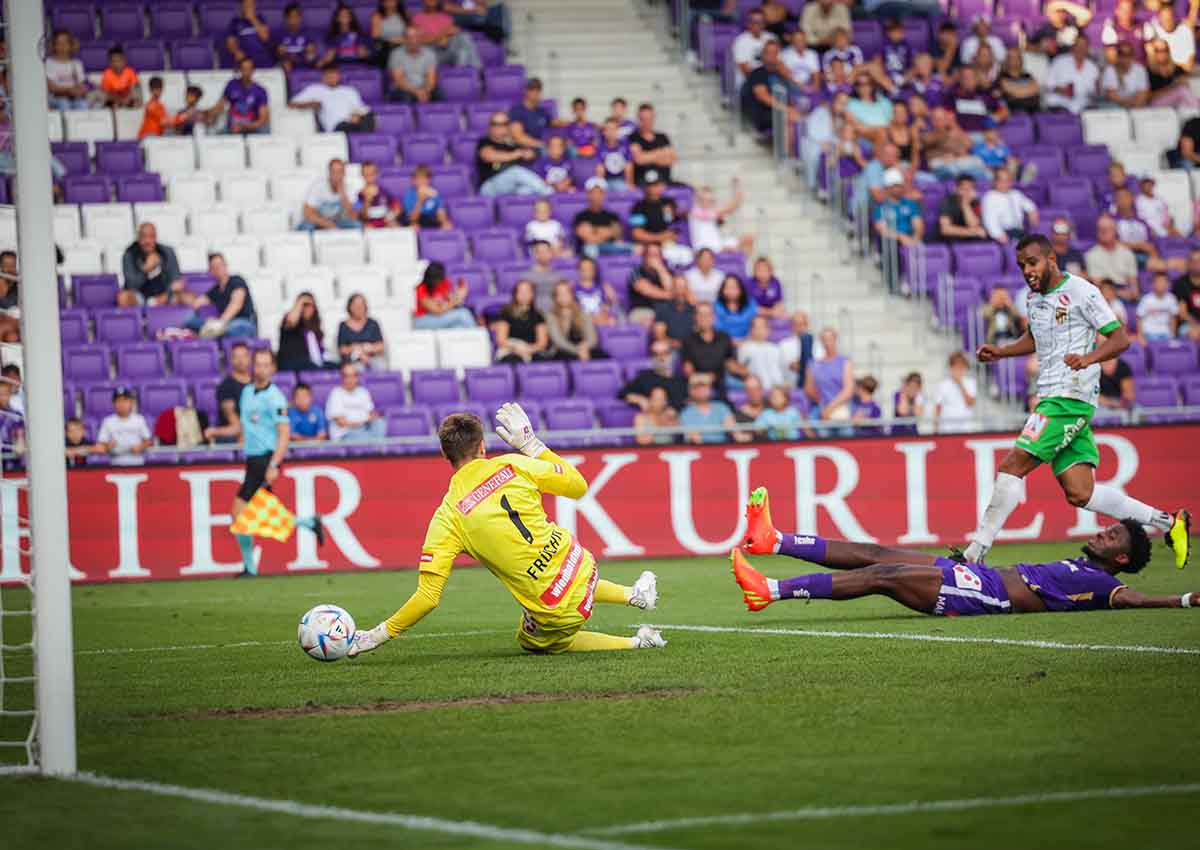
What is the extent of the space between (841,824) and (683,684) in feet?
11.0

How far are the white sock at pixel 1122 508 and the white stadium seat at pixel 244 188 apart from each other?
13.4 metres

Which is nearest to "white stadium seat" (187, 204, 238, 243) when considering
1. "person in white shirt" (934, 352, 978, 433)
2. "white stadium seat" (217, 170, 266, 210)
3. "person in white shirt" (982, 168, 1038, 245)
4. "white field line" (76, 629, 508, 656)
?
"white stadium seat" (217, 170, 266, 210)

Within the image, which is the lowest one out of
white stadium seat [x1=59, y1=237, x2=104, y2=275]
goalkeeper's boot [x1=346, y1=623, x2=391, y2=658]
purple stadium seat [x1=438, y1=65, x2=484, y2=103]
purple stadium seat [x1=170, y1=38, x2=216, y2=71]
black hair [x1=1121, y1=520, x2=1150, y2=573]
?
goalkeeper's boot [x1=346, y1=623, x2=391, y2=658]

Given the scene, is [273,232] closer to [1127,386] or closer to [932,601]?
[1127,386]

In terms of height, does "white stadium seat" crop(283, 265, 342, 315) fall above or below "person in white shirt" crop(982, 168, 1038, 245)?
below

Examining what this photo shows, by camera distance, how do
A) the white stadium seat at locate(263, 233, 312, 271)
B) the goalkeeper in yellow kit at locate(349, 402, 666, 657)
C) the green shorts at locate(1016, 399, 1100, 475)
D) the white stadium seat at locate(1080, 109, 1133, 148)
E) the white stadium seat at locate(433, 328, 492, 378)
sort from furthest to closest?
the white stadium seat at locate(1080, 109, 1133, 148) → the white stadium seat at locate(263, 233, 312, 271) → the white stadium seat at locate(433, 328, 492, 378) → the green shorts at locate(1016, 399, 1100, 475) → the goalkeeper in yellow kit at locate(349, 402, 666, 657)

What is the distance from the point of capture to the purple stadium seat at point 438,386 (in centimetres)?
2112

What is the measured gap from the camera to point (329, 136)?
79.8 feet

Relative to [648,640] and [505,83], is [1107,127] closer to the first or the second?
[505,83]

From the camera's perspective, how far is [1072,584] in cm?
1180

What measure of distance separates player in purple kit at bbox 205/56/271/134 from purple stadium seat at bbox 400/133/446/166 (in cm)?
187

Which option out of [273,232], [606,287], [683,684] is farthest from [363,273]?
[683,684]

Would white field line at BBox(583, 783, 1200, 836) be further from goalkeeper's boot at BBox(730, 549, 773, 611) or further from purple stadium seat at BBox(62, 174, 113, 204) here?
purple stadium seat at BBox(62, 174, 113, 204)

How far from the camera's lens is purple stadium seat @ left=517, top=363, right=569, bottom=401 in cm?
2131
